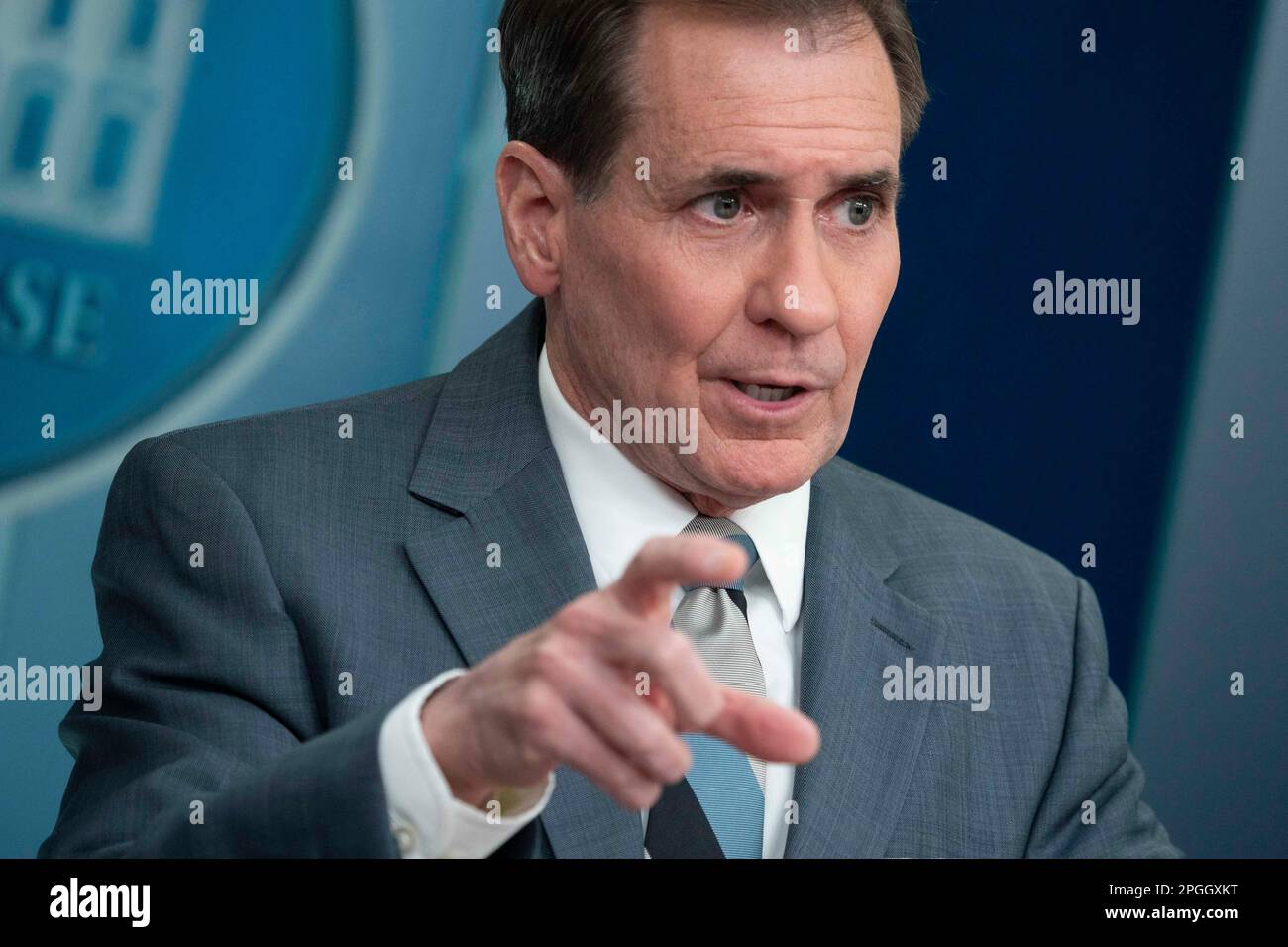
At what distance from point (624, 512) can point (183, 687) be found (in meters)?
0.59

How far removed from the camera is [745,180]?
2.00m

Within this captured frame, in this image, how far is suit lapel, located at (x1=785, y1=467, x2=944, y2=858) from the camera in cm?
198

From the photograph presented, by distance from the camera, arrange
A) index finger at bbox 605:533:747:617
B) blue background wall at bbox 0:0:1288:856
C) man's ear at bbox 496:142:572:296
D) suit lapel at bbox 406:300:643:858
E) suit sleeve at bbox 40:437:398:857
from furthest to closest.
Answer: blue background wall at bbox 0:0:1288:856
man's ear at bbox 496:142:572:296
suit lapel at bbox 406:300:643:858
suit sleeve at bbox 40:437:398:857
index finger at bbox 605:533:747:617

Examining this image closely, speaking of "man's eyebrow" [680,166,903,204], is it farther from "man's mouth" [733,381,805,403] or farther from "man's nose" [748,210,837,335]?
"man's mouth" [733,381,805,403]

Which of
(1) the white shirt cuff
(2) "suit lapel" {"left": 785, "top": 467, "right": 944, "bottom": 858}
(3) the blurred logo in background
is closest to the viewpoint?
(1) the white shirt cuff

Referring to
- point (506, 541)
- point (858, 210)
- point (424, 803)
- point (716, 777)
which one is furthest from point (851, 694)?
point (424, 803)

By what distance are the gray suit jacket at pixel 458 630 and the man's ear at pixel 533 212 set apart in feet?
0.33

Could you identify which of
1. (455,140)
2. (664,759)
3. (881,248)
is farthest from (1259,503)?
(664,759)

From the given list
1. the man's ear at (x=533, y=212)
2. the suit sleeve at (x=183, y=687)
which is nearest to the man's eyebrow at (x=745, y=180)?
the man's ear at (x=533, y=212)

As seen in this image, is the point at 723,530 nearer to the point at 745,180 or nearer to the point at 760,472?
the point at 760,472

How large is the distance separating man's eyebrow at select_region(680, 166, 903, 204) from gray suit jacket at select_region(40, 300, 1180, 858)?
1.23 feet

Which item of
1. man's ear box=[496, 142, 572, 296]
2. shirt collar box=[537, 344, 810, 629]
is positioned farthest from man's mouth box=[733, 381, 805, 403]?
man's ear box=[496, 142, 572, 296]

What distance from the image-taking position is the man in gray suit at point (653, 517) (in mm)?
1920
